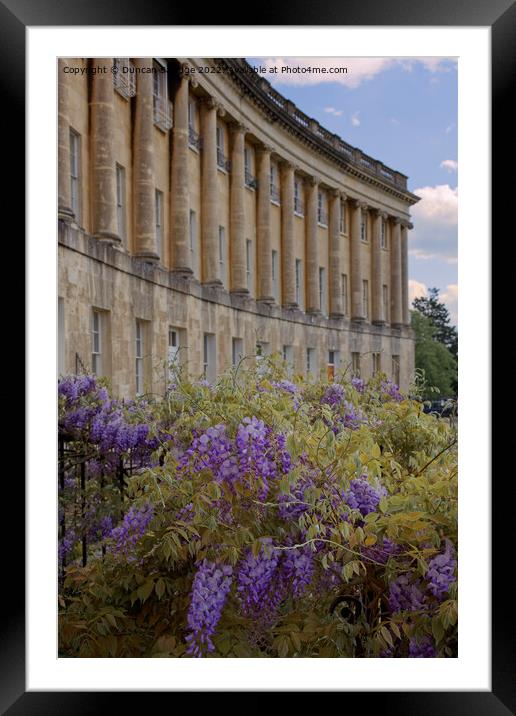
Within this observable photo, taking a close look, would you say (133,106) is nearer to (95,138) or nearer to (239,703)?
(95,138)

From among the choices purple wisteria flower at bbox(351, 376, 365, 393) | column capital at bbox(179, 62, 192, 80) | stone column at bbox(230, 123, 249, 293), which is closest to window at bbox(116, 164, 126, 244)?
column capital at bbox(179, 62, 192, 80)

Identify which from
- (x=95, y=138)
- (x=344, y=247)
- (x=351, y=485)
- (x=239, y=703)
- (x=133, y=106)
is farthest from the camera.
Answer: (x=344, y=247)

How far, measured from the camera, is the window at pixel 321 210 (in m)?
23.6

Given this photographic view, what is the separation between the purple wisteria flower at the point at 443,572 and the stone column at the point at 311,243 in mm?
17970

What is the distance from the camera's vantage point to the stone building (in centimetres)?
999

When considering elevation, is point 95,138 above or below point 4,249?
above

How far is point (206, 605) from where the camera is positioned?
153 inches

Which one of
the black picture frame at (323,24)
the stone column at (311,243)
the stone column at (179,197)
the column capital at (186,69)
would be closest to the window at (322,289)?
the stone column at (311,243)

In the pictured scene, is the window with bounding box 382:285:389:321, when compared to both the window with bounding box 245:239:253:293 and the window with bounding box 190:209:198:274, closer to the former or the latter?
the window with bounding box 245:239:253:293

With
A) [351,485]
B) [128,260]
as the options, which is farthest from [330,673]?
[128,260]

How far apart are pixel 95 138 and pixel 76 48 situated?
689 cm

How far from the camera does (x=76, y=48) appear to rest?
3.98 m

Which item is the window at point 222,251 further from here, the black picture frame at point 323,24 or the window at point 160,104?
the black picture frame at point 323,24

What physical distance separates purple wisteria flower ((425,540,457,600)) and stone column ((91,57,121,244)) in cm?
752
